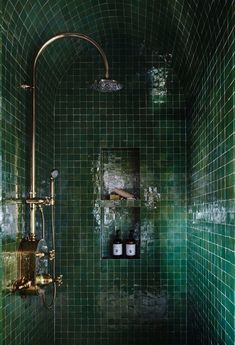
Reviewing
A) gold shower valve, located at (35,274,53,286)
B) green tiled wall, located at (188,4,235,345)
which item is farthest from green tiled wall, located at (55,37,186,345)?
gold shower valve, located at (35,274,53,286)

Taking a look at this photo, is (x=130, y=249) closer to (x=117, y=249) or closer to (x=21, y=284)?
(x=117, y=249)

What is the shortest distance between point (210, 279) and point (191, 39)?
1.52 metres

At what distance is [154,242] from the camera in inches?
151

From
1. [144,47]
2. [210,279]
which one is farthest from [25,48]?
[210,279]

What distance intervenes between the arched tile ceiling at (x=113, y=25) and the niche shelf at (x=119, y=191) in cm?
82

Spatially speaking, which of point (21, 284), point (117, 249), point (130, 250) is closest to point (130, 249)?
point (130, 250)

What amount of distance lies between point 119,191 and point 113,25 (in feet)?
4.37

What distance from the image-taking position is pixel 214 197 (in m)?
2.55

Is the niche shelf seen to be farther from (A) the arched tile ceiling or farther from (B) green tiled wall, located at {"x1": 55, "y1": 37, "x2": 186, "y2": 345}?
(A) the arched tile ceiling

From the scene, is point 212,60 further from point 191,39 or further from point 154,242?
point 154,242

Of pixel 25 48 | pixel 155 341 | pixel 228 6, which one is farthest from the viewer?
pixel 155 341

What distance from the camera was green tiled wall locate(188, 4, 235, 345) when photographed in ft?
7.09

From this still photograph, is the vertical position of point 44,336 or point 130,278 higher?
point 130,278

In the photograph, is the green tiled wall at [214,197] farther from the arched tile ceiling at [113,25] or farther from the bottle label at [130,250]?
the bottle label at [130,250]
